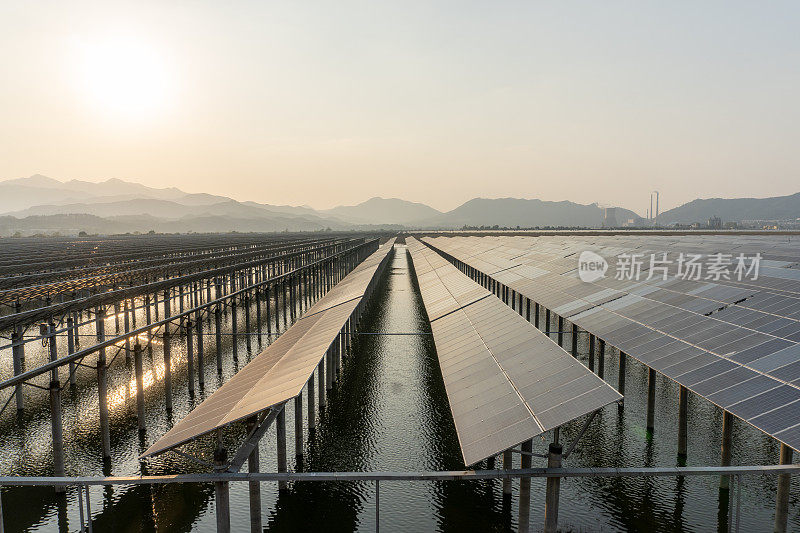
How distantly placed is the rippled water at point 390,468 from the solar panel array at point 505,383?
12.3 ft

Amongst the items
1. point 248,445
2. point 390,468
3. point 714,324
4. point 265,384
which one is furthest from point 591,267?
point 248,445

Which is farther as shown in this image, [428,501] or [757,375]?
[428,501]

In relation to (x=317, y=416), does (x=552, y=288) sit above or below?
above

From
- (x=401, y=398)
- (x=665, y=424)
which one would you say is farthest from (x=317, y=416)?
(x=665, y=424)

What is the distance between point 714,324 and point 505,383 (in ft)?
35.7

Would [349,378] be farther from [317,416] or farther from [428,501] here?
[428,501]

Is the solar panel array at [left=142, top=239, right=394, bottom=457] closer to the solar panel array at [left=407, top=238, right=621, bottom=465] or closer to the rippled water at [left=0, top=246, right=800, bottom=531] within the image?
the rippled water at [left=0, top=246, right=800, bottom=531]

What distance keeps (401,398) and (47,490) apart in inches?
607

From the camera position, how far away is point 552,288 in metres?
34.2

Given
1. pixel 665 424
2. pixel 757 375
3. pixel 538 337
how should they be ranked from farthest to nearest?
pixel 665 424 → pixel 538 337 → pixel 757 375

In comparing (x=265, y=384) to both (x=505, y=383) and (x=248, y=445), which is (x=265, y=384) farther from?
(x=505, y=383)

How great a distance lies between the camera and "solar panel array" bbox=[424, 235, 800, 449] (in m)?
13.8

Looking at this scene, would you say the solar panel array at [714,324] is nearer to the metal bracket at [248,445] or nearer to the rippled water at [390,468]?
the rippled water at [390,468]

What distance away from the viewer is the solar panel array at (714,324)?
13.8 metres
